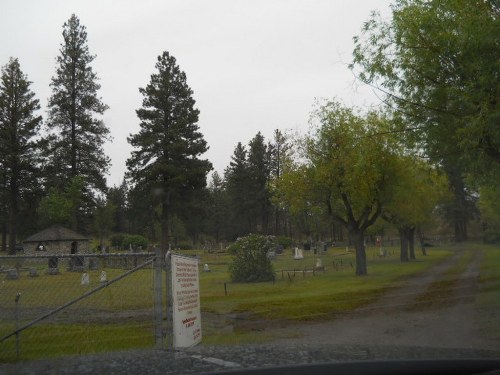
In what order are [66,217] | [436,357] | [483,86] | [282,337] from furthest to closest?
[66,217], [483,86], [282,337], [436,357]

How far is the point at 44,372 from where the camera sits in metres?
2.93

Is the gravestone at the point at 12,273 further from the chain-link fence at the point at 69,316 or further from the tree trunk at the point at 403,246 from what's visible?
the tree trunk at the point at 403,246

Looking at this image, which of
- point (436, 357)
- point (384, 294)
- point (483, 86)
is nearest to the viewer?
point (436, 357)

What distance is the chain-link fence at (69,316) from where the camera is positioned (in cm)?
917

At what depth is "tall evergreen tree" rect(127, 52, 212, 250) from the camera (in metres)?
57.6

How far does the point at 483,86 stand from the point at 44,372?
1184 centimetres

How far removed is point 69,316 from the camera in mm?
13438

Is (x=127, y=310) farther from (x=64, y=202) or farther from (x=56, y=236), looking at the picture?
(x=64, y=202)

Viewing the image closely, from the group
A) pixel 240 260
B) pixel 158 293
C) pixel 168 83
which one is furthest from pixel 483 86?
pixel 168 83

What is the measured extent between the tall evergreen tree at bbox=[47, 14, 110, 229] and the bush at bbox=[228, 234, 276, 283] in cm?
3467

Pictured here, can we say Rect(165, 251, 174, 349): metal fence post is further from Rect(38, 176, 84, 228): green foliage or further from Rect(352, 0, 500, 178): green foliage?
Rect(38, 176, 84, 228): green foliage

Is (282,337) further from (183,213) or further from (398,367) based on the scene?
(183,213)

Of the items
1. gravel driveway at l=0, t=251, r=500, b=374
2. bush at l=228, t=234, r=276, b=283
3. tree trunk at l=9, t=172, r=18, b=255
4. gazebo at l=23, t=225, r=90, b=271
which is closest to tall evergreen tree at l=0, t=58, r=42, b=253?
tree trunk at l=9, t=172, r=18, b=255

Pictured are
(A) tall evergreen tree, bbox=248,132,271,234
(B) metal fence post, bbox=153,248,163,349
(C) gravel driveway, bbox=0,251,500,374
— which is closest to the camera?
(C) gravel driveway, bbox=0,251,500,374
